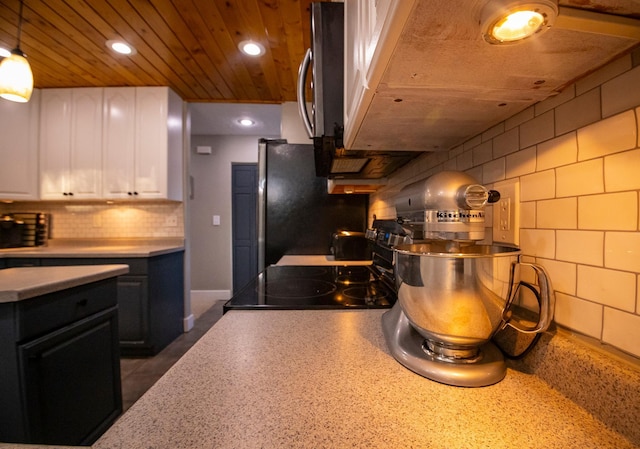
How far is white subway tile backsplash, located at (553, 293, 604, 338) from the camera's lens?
411 mm

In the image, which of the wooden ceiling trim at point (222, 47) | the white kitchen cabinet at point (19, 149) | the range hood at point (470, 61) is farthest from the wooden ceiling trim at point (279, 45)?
the white kitchen cabinet at point (19, 149)

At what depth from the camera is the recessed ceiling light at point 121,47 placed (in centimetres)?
180

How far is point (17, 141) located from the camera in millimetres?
2277

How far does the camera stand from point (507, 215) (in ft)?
1.93

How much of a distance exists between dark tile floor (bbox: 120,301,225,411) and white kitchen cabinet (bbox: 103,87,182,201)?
129 centimetres

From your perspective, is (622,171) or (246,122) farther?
(246,122)

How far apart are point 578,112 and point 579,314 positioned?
324 millimetres

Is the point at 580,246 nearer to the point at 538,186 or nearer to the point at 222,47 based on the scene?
the point at 538,186

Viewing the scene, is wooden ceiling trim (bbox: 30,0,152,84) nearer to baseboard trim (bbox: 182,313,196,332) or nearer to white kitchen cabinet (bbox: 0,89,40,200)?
white kitchen cabinet (bbox: 0,89,40,200)

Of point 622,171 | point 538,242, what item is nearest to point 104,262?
point 538,242

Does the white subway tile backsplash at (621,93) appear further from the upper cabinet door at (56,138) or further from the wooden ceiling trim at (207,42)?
the upper cabinet door at (56,138)

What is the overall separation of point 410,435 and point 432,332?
0.16 m

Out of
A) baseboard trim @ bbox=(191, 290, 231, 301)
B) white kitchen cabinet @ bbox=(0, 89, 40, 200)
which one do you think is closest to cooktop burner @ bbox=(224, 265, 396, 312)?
white kitchen cabinet @ bbox=(0, 89, 40, 200)

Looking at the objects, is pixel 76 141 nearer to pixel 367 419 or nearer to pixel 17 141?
pixel 17 141
